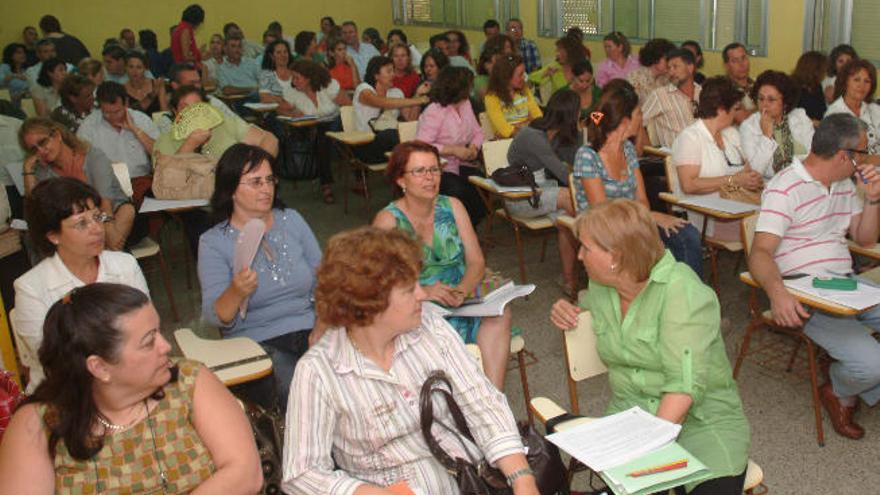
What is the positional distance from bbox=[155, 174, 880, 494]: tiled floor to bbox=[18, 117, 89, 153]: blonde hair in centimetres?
113

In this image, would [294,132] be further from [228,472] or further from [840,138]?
[228,472]

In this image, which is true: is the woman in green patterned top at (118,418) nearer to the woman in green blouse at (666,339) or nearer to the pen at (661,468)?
the pen at (661,468)

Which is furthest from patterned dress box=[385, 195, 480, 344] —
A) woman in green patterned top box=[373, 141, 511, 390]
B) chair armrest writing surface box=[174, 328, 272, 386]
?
chair armrest writing surface box=[174, 328, 272, 386]

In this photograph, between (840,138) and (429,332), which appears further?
(840,138)

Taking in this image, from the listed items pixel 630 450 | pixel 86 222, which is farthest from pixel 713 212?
pixel 86 222

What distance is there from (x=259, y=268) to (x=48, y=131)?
6.93 feet

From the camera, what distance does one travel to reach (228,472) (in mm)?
2018

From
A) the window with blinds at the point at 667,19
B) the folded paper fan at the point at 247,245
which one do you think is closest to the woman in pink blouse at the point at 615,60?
the window with blinds at the point at 667,19

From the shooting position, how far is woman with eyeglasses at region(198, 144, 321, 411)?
3039mm

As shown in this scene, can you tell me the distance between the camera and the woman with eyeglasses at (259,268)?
9.97ft

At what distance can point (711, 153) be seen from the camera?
4633 millimetres

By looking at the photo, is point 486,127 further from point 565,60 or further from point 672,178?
point 672,178

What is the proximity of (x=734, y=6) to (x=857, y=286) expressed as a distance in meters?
5.43

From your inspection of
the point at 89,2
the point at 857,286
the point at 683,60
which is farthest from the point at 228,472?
the point at 89,2
